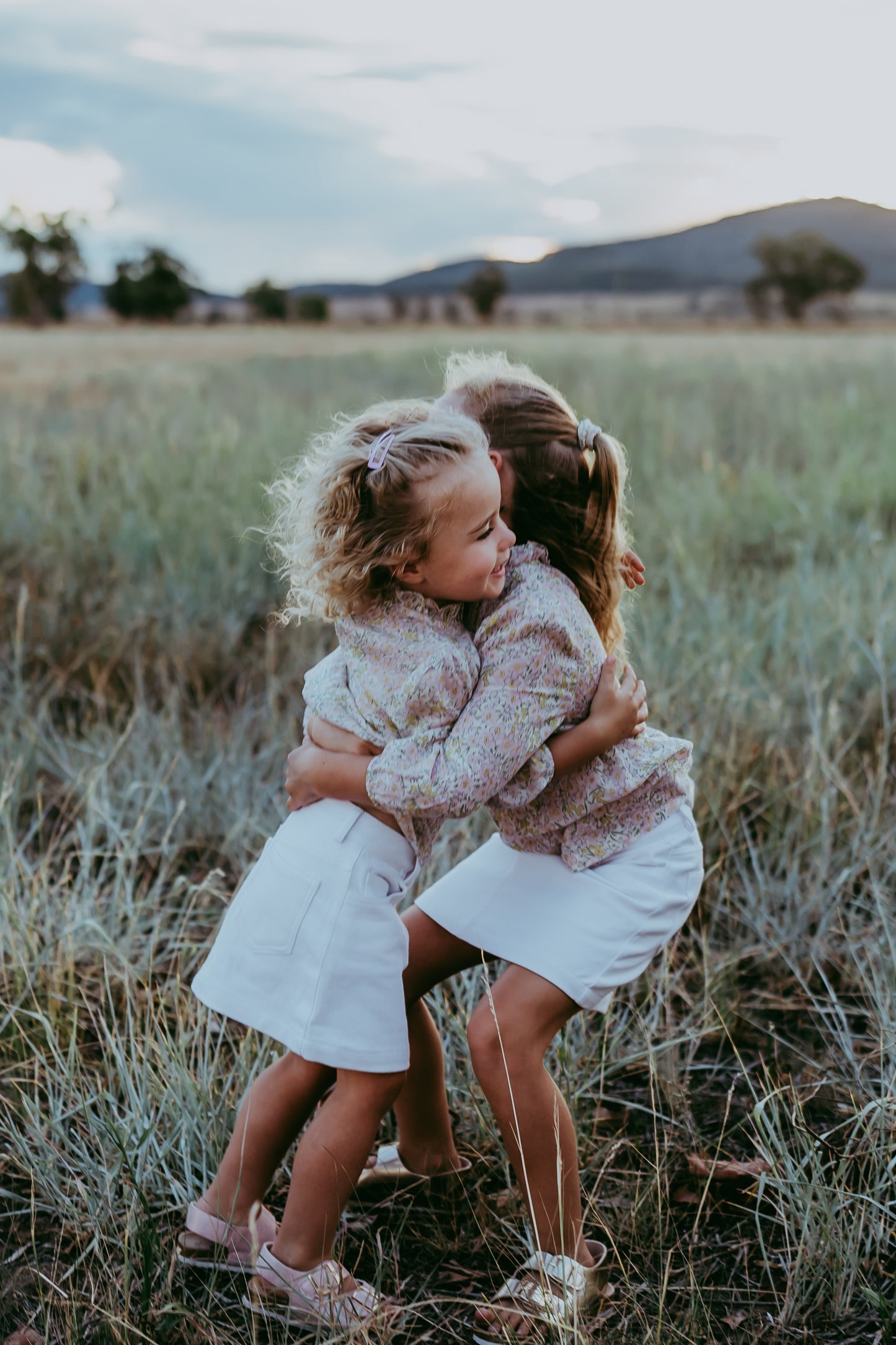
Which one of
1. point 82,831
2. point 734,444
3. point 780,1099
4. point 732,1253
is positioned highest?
point 734,444

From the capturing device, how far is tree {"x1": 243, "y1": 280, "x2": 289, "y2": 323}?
→ 171 feet

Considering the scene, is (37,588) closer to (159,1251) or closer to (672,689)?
(672,689)

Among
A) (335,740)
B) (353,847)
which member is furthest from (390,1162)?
(335,740)

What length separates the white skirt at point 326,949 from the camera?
166 cm

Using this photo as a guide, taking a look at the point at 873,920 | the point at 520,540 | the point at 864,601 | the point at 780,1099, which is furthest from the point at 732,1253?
the point at 864,601

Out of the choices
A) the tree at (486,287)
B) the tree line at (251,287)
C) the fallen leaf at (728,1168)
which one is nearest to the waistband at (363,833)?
the fallen leaf at (728,1168)

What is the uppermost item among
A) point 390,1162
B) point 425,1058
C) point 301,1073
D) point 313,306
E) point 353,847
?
point 313,306

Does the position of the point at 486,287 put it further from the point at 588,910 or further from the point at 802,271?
the point at 588,910

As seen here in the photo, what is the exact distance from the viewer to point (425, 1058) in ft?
6.42

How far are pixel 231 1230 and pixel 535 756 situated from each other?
2.93 feet

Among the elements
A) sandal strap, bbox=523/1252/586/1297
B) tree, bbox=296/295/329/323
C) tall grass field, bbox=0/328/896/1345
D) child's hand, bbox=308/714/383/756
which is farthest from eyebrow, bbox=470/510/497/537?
tree, bbox=296/295/329/323

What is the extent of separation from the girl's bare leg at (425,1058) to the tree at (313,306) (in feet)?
183

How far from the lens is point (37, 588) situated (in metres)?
4.25

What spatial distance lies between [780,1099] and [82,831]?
1.62 metres
